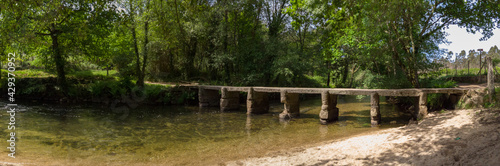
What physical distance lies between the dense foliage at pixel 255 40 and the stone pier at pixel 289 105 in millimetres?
3594

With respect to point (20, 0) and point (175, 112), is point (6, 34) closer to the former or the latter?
point (20, 0)

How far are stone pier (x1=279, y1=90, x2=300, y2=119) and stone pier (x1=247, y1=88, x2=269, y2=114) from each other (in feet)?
6.86

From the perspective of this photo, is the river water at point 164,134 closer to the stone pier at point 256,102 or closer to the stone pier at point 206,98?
the stone pier at point 256,102

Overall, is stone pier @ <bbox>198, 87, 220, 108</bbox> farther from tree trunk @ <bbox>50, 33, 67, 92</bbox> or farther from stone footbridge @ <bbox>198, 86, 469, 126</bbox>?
tree trunk @ <bbox>50, 33, 67, 92</bbox>

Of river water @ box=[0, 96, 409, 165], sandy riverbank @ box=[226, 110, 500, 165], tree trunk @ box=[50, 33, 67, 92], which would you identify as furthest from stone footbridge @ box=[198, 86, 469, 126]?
tree trunk @ box=[50, 33, 67, 92]

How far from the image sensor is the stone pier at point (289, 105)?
13773 millimetres

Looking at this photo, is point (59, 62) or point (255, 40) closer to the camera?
point (59, 62)

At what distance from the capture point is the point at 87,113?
16.1 metres

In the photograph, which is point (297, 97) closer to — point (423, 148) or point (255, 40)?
point (423, 148)

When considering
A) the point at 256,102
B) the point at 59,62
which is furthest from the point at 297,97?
the point at 59,62

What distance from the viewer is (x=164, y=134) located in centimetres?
1112

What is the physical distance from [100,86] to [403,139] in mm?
19405

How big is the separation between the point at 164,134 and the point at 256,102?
19.4 feet

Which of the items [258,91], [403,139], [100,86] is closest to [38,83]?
[100,86]
